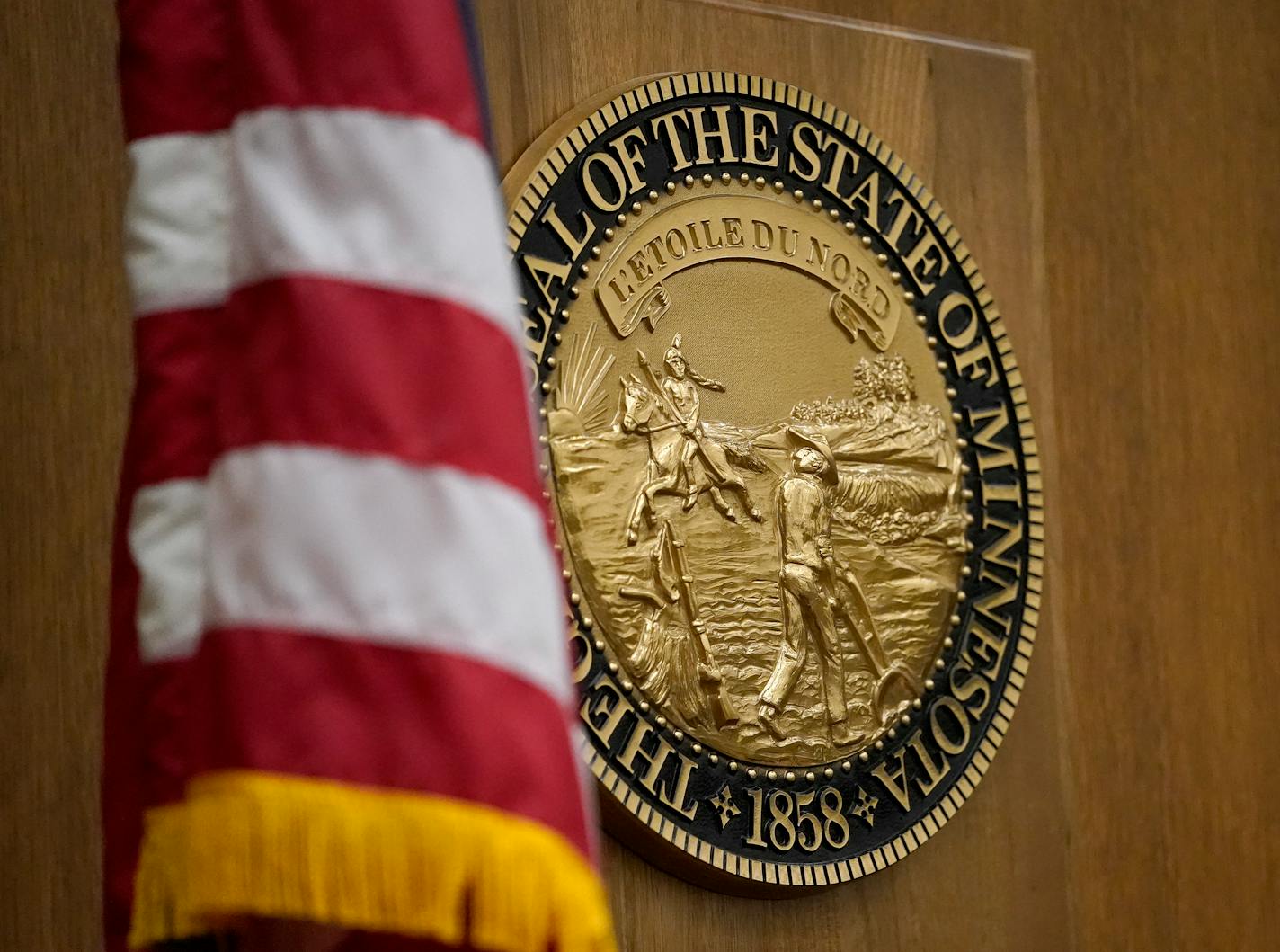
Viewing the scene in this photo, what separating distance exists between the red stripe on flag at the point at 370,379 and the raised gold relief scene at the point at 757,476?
1.89ft

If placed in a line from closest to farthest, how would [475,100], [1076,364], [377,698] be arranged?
A: [377,698]
[475,100]
[1076,364]

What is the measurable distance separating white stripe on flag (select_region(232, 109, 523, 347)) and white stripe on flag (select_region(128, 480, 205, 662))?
0.40 ft

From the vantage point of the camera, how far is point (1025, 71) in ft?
5.88

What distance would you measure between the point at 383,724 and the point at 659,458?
0.71 meters

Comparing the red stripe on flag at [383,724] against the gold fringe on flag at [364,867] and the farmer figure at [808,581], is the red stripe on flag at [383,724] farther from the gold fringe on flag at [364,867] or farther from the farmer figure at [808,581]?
the farmer figure at [808,581]

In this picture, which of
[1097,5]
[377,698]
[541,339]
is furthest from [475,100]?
[1097,5]

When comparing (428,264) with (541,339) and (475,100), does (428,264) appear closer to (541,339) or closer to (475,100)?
(475,100)

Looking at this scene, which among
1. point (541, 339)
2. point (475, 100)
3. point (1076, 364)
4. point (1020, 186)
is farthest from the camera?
point (1076, 364)

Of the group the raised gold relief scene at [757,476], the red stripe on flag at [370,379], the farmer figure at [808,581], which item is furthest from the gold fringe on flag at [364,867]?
the farmer figure at [808,581]

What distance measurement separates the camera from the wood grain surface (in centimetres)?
122

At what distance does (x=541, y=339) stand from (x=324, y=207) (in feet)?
1.91

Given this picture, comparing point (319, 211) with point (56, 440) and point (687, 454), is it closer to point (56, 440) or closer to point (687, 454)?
point (56, 440)

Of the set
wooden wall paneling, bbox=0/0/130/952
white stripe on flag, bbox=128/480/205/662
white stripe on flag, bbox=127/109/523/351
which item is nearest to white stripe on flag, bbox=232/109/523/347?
white stripe on flag, bbox=127/109/523/351

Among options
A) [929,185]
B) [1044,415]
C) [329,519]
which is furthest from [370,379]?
[1044,415]
